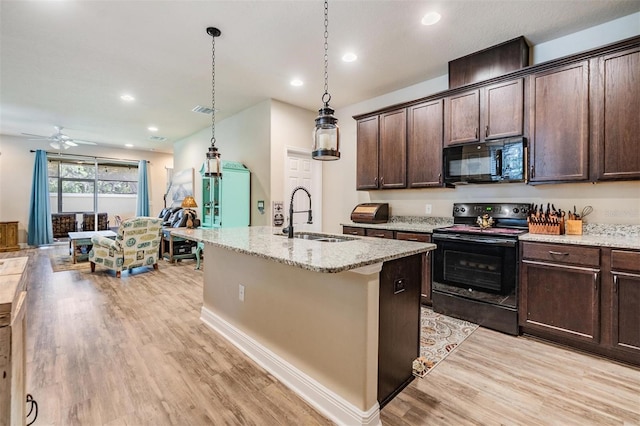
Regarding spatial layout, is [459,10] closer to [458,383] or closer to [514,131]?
[514,131]

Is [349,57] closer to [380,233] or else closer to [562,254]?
[380,233]

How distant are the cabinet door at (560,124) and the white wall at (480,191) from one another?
32 centimetres

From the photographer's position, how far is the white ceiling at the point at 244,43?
256 centimetres

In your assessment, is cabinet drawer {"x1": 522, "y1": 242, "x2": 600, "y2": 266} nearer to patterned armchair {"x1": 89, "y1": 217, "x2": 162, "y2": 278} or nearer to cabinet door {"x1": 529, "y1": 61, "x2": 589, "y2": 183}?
cabinet door {"x1": 529, "y1": 61, "x2": 589, "y2": 183}

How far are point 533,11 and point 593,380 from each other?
9.66ft

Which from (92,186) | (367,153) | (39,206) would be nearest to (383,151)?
(367,153)

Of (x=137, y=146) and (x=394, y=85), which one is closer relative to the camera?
(x=394, y=85)

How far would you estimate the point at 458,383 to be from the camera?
200 centimetres

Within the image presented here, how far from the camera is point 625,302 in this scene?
2182 millimetres

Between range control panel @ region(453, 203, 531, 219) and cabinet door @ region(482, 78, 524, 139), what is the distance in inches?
29.5

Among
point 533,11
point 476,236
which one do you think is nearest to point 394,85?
point 533,11

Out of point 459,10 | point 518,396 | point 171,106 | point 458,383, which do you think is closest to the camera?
point 518,396

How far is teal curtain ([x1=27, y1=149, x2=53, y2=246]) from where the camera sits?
24.7 feet

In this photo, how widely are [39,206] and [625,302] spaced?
427 inches
